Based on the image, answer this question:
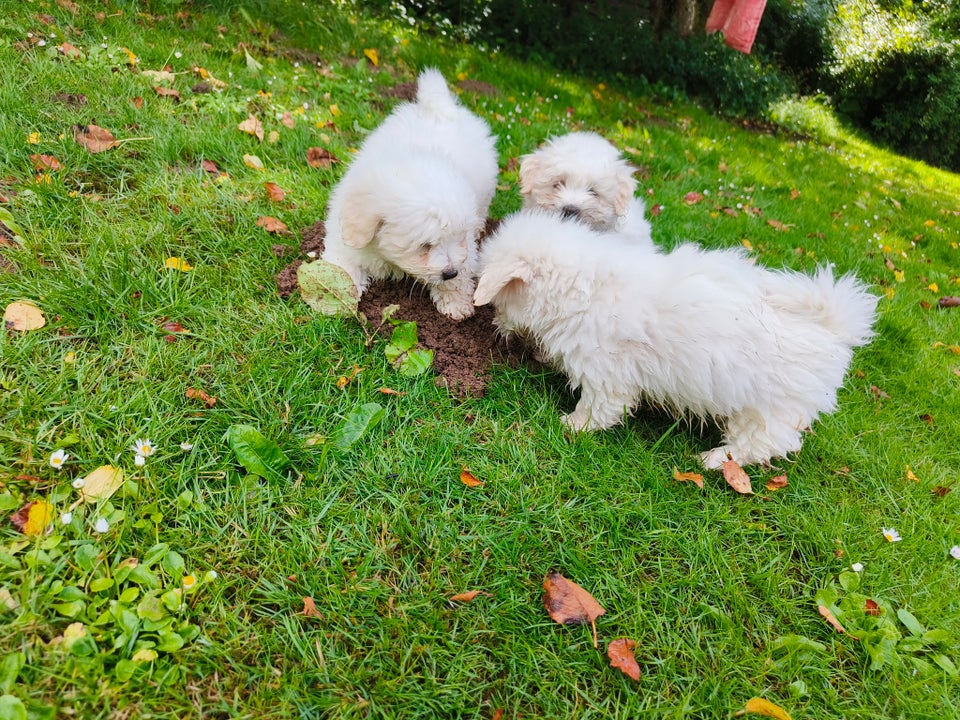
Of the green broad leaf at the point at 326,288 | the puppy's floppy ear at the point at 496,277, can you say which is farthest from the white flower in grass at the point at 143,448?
the puppy's floppy ear at the point at 496,277

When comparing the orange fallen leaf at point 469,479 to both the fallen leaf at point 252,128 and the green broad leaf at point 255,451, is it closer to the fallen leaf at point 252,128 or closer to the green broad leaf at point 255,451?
the green broad leaf at point 255,451

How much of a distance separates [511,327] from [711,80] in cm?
982

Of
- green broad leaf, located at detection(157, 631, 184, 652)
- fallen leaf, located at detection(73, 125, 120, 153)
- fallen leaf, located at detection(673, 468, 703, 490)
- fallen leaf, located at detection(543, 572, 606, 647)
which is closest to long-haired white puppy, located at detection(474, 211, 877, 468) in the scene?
fallen leaf, located at detection(673, 468, 703, 490)

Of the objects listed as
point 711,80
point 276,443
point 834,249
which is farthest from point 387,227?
point 711,80

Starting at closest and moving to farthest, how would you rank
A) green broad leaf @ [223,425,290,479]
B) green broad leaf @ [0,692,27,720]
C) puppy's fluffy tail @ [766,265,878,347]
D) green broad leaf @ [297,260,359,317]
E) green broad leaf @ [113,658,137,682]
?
1. green broad leaf @ [0,692,27,720]
2. green broad leaf @ [113,658,137,682]
3. green broad leaf @ [223,425,290,479]
4. puppy's fluffy tail @ [766,265,878,347]
5. green broad leaf @ [297,260,359,317]

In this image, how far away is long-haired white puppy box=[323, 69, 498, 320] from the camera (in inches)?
103

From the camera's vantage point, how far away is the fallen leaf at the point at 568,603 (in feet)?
6.61

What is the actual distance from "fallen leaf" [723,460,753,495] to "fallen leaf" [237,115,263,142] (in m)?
3.82

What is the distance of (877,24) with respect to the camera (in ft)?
44.6

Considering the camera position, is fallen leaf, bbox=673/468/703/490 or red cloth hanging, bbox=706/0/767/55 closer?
fallen leaf, bbox=673/468/703/490

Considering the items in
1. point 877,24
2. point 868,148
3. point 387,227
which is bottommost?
point 387,227

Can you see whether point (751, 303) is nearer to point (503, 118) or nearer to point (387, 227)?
point (387, 227)

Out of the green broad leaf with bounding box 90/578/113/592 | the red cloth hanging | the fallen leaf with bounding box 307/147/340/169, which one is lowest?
the green broad leaf with bounding box 90/578/113/592

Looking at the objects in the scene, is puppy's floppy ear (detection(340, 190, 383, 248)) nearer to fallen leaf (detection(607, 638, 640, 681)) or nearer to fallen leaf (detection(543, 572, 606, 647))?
fallen leaf (detection(543, 572, 606, 647))
